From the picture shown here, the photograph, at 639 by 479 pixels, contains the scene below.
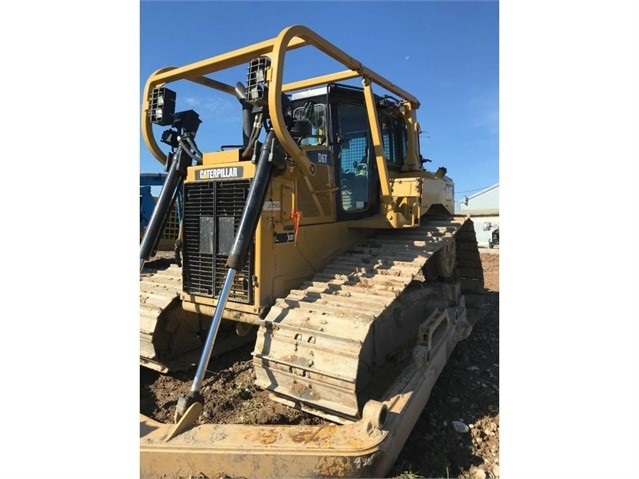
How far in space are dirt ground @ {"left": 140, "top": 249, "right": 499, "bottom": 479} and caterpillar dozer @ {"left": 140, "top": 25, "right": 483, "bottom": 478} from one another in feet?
0.63

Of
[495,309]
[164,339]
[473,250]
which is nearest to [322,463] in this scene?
[164,339]

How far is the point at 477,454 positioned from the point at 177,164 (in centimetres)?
295

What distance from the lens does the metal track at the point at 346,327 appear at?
240 cm

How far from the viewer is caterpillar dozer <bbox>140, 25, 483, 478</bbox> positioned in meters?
2.23

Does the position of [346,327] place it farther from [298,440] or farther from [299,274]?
[299,274]

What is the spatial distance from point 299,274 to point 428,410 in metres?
1.41

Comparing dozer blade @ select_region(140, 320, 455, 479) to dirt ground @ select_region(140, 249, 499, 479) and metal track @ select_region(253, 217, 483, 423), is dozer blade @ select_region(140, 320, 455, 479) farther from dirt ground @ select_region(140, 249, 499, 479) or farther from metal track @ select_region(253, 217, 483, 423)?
dirt ground @ select_region(140, 249, 499, 479)

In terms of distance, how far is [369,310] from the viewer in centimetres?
259

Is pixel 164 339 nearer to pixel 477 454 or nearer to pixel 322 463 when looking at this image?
pixel 322 463

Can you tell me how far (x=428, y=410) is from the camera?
327 cm

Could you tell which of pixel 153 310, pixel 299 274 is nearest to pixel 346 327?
pixel 299 274

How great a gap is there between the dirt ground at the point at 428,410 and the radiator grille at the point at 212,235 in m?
0.75

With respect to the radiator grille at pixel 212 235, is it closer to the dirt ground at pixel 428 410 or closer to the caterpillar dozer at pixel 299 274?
the caterpillar dozer at pixel 299 274

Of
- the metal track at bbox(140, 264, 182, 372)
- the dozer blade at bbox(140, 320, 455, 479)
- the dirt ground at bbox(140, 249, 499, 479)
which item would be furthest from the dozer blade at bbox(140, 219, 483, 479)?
the metal track at bbox(140, 264, 182, 372)
